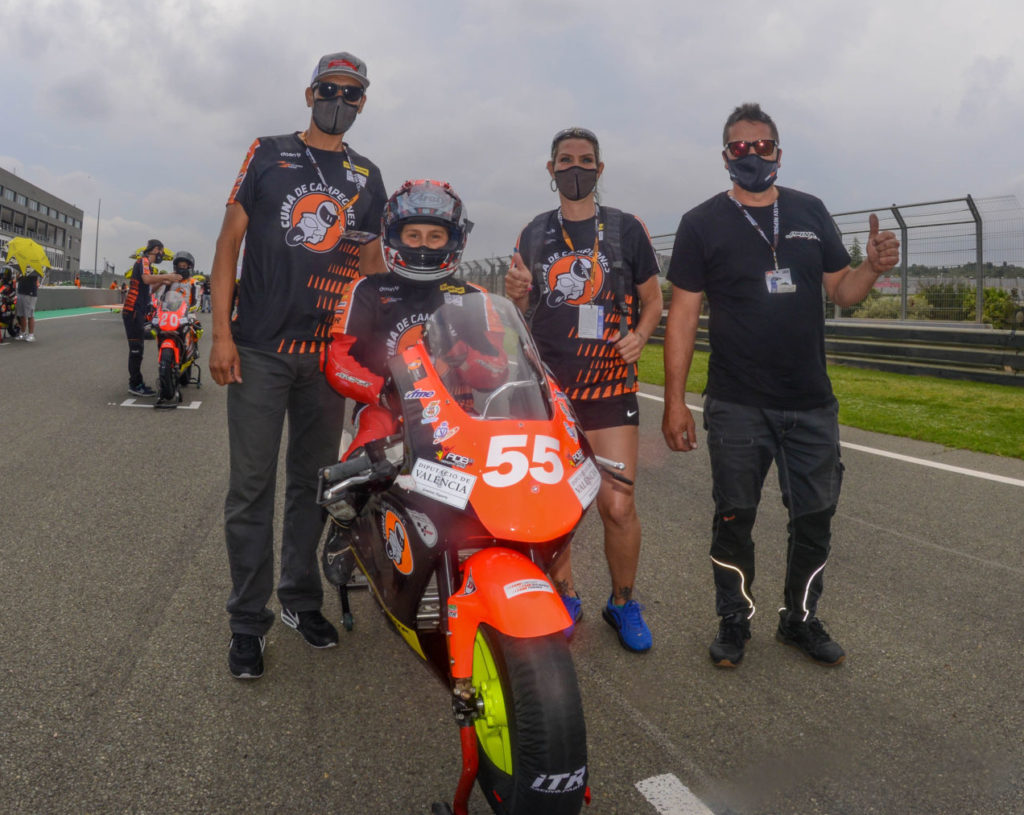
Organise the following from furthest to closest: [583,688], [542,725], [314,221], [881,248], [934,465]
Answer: [934,465] < [314,221] < [881,248] < [583,688] < [542,725]

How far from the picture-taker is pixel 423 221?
3.12 m

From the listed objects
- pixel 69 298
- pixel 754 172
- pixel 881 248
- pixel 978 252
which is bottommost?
pixel 69 298

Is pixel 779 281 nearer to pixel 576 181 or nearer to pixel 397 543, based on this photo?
pixel 576 181

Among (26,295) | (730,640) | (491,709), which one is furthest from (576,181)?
(26,295)

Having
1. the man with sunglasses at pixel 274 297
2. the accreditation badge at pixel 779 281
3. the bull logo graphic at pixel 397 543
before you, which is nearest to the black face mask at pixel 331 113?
the man with sunglasses at pixel 274 297

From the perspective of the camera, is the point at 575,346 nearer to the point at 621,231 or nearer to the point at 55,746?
the point at 621,231

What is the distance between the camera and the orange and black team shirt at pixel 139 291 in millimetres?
10453

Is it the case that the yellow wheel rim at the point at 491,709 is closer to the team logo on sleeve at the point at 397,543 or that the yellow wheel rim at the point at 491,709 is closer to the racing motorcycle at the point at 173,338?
the team logo on sleeve at the point at 397,543

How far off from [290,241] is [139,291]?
26.8 ft

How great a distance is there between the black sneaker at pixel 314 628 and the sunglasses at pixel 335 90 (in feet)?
7.38

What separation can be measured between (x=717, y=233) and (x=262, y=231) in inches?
76.8

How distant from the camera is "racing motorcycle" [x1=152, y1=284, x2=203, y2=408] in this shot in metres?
9.70

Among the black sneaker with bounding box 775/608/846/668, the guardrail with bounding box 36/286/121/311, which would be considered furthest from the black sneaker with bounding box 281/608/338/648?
the guardrail with bounding box 36/286/121/311

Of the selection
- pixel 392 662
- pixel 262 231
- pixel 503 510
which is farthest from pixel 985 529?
pixel 262 231
